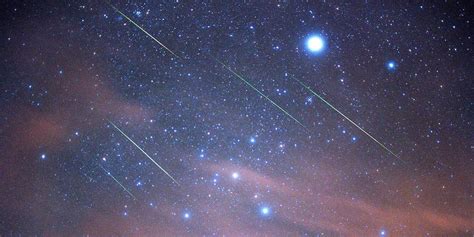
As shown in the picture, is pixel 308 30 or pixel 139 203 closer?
pixel 308 30

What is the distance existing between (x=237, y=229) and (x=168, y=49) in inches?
32.9

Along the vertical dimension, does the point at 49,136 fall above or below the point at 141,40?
below

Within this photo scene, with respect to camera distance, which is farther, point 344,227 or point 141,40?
point 344,227

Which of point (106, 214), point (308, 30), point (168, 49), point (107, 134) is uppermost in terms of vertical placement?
point (308, 30)

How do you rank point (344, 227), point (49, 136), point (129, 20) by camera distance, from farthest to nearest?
point (344, 227), point (49, 136), point (129, 20)

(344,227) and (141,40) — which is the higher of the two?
(141,40)

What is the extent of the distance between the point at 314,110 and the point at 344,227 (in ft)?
1.93

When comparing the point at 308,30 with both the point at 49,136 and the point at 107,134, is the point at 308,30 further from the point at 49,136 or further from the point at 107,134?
the point at 49,136

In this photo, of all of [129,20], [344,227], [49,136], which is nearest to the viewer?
[129,20]

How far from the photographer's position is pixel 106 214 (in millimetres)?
1704

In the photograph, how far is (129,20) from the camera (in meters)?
1.53

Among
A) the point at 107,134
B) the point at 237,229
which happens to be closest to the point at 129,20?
the point at 107,134

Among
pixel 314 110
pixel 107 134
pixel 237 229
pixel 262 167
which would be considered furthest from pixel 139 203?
pixel 314 110

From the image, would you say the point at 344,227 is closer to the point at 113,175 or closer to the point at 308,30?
the point at 308,30
